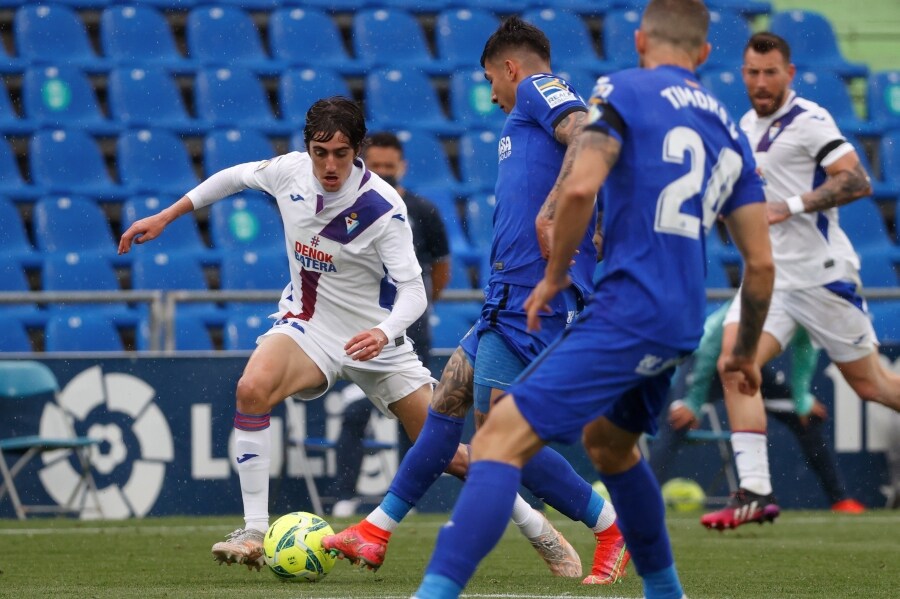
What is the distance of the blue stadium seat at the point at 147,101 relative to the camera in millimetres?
14172

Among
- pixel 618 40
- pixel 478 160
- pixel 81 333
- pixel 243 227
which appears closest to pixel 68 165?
pixel 243 227

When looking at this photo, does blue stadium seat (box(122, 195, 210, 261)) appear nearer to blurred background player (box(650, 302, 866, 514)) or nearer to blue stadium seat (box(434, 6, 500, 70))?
blue stadium seat (box(434, 6, 500, 70))

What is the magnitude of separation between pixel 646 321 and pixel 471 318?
8571 mm

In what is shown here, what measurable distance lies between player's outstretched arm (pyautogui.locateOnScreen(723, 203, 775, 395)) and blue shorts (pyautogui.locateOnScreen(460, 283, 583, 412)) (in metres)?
1.46

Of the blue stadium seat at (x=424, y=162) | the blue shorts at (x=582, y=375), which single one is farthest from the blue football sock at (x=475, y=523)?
the blue stadium seat at (x=424, y=162)

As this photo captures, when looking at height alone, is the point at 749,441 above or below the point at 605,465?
below

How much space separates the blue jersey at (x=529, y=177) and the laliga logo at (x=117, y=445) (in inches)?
205

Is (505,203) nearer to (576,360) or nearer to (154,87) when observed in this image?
(576,360)

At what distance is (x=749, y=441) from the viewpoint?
759 centimetres

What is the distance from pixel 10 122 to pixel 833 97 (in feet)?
Result: 28.6

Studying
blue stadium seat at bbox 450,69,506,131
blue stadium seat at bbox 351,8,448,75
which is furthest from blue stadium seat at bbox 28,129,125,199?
blue stadium seat at bbox 450,69,506,131

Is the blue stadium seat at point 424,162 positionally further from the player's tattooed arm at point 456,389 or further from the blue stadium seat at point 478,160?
the player's tattooed arm at point 456,389

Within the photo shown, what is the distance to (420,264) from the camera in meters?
9.95

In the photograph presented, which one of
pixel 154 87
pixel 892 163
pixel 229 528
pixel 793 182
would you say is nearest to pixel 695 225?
pixel 793 182
